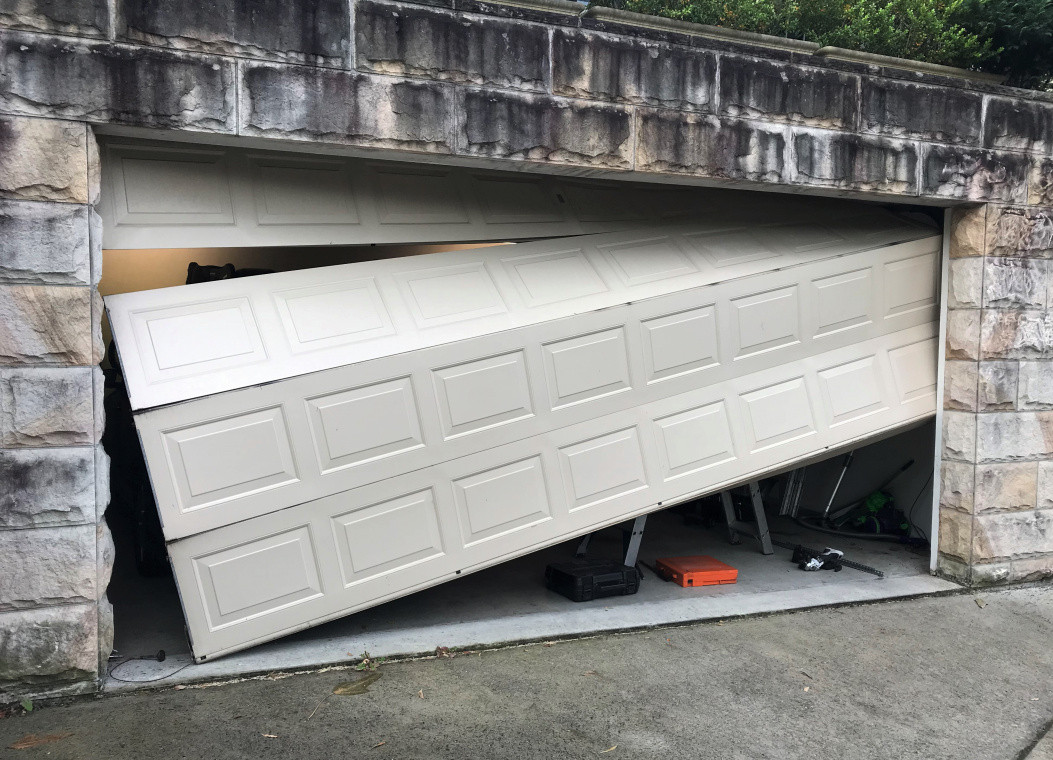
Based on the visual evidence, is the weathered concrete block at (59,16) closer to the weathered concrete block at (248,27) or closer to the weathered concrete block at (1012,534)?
the weathered concrete block at (248,27)

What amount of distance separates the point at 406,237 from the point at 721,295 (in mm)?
2133

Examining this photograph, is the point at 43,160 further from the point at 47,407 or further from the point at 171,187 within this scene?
the point at 47,407

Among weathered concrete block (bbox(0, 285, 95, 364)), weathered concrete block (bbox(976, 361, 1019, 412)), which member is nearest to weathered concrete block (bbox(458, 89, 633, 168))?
weathered concrete block (bbox(0, 285, 95, 364))

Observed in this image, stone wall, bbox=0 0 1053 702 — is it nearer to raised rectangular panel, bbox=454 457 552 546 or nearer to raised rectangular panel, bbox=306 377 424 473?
raised rectangular panel, bbox=306 377 424 473

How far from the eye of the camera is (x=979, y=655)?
15.8ft

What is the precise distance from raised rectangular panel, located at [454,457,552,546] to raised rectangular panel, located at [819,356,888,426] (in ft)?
7.44

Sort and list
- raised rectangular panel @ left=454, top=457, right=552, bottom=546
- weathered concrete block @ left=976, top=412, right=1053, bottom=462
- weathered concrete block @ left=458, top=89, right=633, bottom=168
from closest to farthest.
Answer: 1. weathered concrete block @ left=458, top=89, right=633, bottom=168
2. raised rectangular panel @ left=454, top=457, right=552, bottom=546
3. weathered concrete block @ left=976, top=412, right=1053, bottom=462

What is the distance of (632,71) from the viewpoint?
4.56 m

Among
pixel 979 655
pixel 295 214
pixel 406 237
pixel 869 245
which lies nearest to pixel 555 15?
pixel 406 237

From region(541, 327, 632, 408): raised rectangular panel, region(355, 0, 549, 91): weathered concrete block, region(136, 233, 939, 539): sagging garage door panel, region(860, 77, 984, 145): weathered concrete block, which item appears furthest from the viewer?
region(860, 77, 984, 145): weathered concrete block

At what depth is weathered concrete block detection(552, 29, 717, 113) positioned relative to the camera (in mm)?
4418

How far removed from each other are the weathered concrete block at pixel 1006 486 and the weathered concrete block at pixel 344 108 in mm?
4509

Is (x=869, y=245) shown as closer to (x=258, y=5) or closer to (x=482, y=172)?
(x=482, y=172)

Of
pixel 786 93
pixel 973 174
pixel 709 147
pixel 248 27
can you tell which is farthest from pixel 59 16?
pixel 973 174
